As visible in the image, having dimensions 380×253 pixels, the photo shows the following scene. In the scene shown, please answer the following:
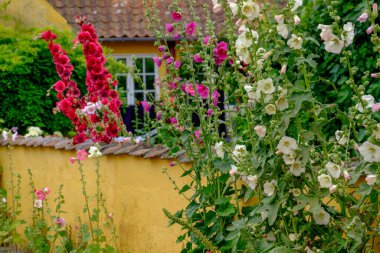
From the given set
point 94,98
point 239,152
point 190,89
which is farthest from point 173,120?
point 94,98

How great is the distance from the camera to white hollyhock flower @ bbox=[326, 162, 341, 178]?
12.0 ft

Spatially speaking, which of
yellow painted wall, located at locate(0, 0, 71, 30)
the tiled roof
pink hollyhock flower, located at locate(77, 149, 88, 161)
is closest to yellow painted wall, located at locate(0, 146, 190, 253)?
pink hollyhock flower, located at locate(77, 149, 88, 161)

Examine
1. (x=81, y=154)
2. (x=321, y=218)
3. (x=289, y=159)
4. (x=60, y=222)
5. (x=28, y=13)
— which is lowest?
(x=60, y=222)

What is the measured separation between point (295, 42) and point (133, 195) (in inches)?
115

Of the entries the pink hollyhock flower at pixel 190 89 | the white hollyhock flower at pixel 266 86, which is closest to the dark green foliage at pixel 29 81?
the pink hollyhock flower at pixel 190 89

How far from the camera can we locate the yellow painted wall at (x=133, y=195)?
5.96 meters

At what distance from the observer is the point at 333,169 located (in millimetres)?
3666

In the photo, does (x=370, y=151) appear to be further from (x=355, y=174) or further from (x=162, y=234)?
(x=162, y=234)

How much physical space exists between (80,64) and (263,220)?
8.02m

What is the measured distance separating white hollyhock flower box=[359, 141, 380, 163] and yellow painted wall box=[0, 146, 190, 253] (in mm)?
2303

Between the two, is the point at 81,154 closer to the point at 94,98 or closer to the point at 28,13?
the point at 94,98

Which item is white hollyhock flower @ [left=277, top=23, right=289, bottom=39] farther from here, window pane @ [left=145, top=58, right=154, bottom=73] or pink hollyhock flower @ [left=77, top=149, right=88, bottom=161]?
window pane @ [left=145, top=58, right=154, bottom=73]

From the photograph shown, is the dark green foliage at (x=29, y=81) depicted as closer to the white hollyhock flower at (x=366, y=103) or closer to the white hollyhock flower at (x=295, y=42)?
the white hollyhock flower at (x=295, y=42)

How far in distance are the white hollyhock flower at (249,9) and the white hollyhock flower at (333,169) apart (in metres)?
0.73
